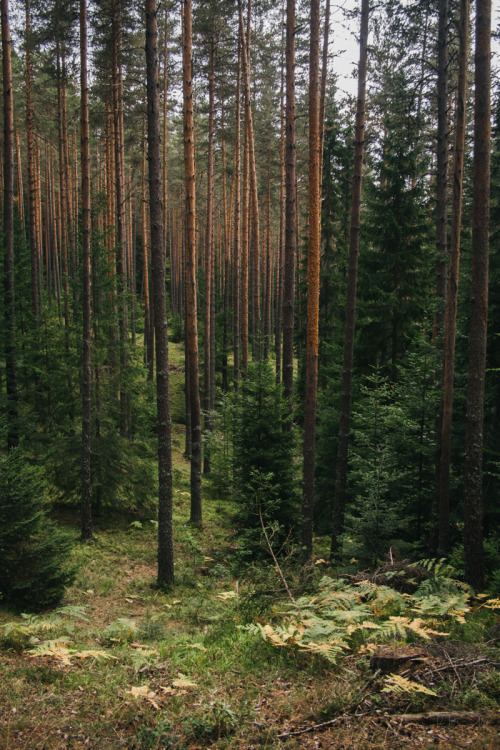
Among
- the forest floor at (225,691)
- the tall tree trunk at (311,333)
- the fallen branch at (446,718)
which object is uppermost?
the tall tree trunk at (311,333)

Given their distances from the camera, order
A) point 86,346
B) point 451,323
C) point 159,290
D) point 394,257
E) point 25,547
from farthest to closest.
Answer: point 394,257
point 86,346
point 451,323
point 159,290
point 25,547

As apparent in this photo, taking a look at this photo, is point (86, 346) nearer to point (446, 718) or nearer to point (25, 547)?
point (25, 547)

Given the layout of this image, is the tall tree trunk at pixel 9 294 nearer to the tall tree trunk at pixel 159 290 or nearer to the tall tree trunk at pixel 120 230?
the tall tree trunk at pixel 120 230

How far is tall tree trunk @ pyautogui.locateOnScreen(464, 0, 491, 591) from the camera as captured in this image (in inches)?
280

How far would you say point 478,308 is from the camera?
7.39m

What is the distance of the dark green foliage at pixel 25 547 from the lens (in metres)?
6.60

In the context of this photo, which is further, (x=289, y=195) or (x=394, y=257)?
(x=394, y=257)

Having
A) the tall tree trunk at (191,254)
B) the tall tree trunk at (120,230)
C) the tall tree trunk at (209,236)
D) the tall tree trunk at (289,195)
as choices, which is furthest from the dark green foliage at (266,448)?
the tall tree trunk at (209,236)

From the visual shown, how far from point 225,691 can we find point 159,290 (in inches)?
265

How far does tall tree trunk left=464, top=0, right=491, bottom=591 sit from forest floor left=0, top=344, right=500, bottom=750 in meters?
1.62

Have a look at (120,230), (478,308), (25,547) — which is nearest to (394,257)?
(478,308)

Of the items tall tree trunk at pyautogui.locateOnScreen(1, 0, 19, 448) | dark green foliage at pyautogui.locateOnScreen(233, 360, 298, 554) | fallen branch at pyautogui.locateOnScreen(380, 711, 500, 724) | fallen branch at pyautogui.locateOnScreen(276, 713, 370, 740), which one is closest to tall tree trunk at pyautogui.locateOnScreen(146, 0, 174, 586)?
dark green foliage at pyautogui.locateOnScreen(233, 360, 298, 554)

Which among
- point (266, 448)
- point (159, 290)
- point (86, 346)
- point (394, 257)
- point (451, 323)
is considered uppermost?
point (394, 257)

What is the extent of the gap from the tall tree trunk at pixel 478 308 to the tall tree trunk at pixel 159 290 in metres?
5.46
